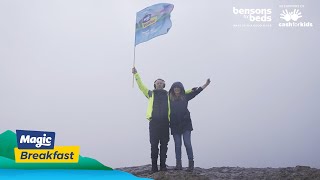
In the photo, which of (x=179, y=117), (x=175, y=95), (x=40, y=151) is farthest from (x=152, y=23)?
(x=40, y=151)

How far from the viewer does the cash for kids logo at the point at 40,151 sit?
263 inches

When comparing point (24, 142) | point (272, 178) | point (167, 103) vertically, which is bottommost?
point (272, 178)

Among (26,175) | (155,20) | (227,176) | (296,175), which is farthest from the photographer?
(155,20)

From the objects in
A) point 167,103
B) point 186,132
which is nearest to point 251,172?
point 186,132

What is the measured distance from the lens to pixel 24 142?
6.80m

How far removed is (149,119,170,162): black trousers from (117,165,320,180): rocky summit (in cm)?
30

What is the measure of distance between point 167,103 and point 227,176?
1493 mm

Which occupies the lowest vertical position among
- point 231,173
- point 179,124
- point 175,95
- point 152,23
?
point 231,173

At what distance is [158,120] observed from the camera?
Answer: 6.88 metres

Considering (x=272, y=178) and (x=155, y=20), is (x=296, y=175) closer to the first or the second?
(x=272, y=178)

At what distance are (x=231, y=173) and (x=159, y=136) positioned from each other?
4.87ft

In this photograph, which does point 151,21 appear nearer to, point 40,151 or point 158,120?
point 158,120

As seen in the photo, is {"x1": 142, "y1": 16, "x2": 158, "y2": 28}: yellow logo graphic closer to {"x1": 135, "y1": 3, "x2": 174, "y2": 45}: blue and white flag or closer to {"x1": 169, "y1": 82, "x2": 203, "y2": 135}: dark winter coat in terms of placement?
{"x1": 135, "y1": 3, "x2": 174, "y2": 45}: blue and white flag

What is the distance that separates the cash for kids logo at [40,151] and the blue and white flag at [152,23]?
2187 mm
